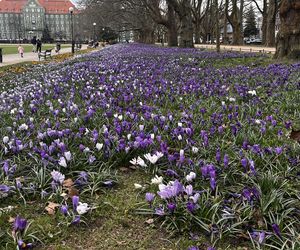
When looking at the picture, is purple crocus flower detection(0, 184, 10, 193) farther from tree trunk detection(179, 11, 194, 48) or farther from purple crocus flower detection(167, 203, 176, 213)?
tree trunk detection(179, 11, 194, 48)

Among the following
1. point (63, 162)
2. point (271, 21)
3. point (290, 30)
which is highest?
point (271, 21)

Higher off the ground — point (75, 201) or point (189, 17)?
point (189, 17)

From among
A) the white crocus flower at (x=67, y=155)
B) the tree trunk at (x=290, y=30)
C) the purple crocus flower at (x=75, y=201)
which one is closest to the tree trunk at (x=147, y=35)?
the tree trunk at (x=290, y=30)

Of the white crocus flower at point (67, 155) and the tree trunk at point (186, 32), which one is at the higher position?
the tree trunk at point (186, 32)

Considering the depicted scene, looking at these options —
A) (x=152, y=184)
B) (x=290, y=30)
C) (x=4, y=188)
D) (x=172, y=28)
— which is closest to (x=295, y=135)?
(x=152, y=184)

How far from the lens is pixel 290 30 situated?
1299cm

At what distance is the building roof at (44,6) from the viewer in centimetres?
15112

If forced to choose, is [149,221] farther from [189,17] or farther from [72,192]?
[189,17]

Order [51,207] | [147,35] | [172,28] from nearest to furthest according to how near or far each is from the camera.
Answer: [51,207]
[172,28]
[147,35]

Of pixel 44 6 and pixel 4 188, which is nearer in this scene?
pixel 4 188

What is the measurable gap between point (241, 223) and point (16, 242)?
142 cm

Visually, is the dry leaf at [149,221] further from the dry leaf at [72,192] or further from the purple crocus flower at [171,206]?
the dry leaf at [72,192]

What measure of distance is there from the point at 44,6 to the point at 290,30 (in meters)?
157

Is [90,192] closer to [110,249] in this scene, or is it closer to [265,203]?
[110,249]
